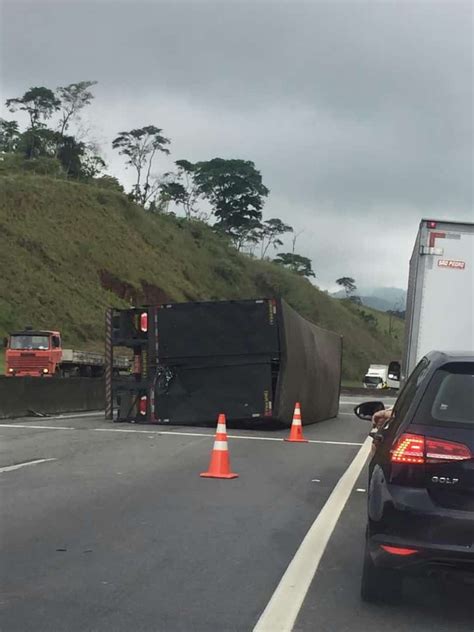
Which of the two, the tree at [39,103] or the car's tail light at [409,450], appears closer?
the car's tail light at [409,450]

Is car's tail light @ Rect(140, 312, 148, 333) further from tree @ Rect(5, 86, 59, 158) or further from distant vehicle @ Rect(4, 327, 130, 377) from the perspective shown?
tree @ Rect(5, 86, 59, 158)

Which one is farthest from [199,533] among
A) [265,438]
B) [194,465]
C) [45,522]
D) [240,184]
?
[240,184]

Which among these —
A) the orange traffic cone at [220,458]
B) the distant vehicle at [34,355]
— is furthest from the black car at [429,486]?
the distant vehicle at [34,355]

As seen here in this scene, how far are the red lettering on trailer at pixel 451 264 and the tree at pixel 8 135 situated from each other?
75663 millimetres

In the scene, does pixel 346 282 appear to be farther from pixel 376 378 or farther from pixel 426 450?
pixel 426 450

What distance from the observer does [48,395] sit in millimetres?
21344

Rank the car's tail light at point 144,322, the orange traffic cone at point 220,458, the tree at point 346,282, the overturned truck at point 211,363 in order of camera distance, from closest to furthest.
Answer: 1. the orange traffic cone at point 220,458
2. the overturned truck at point 211,363
3. the car's tail light at point 144,322
4. the tree at point 346,282

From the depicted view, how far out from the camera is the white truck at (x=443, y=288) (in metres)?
10.6

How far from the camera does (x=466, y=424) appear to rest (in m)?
4.60

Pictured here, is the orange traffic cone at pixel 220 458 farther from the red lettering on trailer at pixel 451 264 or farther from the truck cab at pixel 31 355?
the truck cab at pixel 31 355

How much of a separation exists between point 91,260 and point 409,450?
50829mm

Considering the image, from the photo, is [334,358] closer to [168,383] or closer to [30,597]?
[168,383]

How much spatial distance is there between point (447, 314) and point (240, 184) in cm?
9116

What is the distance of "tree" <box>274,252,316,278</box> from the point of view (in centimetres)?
11531
